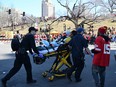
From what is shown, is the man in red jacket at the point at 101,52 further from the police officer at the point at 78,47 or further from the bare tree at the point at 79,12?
the bare tree at the point at 79,12

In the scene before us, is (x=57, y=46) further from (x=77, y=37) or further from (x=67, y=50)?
(x=77, y=37)

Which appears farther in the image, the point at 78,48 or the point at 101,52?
the point at 78,48

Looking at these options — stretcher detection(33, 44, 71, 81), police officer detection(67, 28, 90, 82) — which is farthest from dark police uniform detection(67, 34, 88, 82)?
stretcher detection(33, 44, 71, 81)

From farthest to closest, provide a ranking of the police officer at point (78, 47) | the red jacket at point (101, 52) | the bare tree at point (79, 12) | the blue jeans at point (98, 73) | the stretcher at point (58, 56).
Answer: the bare tree at point (79, 12)
the stretcher at point (58, 56)
the police officer at point (78, 47)
the blue jeans at point (98, 73)
the red jacket at point (101, 52)

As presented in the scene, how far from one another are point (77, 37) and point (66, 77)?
5.86ft

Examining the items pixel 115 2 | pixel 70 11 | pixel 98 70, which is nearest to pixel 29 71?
pixel 98 70

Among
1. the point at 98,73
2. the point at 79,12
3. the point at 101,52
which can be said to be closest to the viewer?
the point at 101,52

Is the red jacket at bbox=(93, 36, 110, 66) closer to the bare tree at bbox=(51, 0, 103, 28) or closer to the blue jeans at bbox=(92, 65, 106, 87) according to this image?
the blue jeans at bbox=(92, 65, 106, 87)

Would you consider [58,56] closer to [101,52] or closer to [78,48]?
[78,48]

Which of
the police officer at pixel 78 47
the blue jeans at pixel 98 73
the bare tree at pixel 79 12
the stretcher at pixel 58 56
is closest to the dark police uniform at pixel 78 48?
the police officer at pixel 78 47

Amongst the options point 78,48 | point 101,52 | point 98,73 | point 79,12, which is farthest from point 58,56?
point 79,12

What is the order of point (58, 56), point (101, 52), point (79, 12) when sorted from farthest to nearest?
point (79, 12)
point (58, 56)
point (101, 52)

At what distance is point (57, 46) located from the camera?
1129cm

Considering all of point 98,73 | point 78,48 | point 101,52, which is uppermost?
point 101,52
